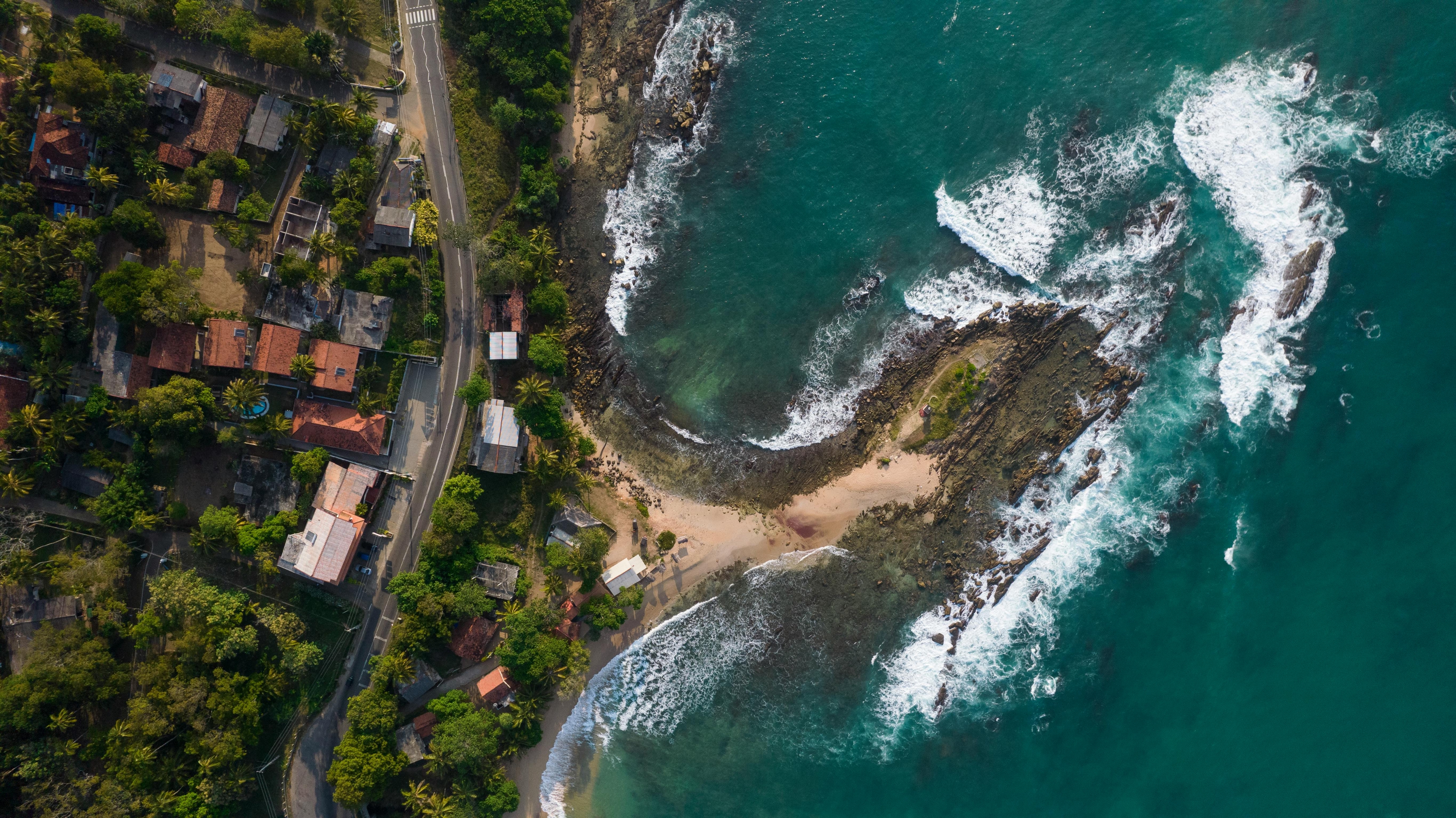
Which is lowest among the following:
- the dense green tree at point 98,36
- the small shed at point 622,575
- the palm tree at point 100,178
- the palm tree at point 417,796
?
the palm tree at point 417,796

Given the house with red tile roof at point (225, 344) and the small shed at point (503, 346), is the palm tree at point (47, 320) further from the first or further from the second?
the small shed at point (503, 346)

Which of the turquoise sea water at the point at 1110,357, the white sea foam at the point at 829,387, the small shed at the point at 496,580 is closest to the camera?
the turquoise sea water at the point at 1110,357

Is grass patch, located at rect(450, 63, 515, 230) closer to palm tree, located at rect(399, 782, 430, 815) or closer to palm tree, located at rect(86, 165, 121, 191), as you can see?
palm tree, located at rect(86, 165, 121, 191)

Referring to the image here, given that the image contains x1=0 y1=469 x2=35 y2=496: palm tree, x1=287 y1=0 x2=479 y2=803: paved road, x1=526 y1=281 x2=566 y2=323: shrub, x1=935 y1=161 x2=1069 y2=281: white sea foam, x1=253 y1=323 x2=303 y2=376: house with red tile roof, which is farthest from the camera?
x1=935 y1=161 x2=1069 y2=281: white sea foam

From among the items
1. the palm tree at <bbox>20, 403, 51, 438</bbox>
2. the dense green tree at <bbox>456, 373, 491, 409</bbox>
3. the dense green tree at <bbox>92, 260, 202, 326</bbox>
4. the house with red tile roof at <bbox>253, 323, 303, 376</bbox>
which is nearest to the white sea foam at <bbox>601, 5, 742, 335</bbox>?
the dense green tree at <bbox>456, 373, 491, 409</bbox>

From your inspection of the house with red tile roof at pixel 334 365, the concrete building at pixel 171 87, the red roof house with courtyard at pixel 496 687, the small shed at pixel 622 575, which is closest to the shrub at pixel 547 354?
the house with red tile roof at pixel 334 365

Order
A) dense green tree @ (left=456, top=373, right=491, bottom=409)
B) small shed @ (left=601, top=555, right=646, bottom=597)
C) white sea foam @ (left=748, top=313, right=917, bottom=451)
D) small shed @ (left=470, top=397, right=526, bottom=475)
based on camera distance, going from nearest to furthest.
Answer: dense green tree @ (left=456, top=373, right=491, bottom=409), small shed @ (left=470, top=397, right=526, bottom=475), small shed @ (left=601, top=555, right=646, bottom=597), white sea foam @ (left=748, top=313, right=917, bottom=451)
